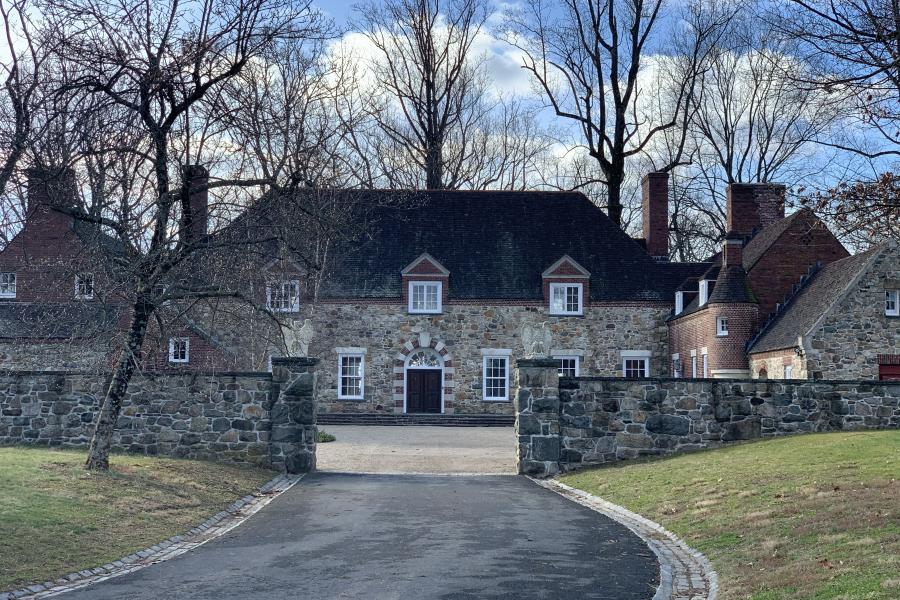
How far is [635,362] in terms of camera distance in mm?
39531

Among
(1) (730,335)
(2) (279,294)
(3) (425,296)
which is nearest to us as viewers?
(2) (279,294)

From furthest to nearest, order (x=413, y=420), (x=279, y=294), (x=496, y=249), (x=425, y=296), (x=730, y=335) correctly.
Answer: (x=496, y=249) < (x=425, y=296) < (x=413, y=420) < (x=730, y=335) < (x=279, y=294)

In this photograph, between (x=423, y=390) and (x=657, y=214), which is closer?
(x=423, y=390)

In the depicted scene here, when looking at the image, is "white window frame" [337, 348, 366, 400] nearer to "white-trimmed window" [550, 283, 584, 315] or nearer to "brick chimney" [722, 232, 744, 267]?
"white-trimmed window" [550, 283, 584, 315]

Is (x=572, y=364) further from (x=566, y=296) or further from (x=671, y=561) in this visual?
(x=671, y=561)

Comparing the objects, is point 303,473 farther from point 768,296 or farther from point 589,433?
point 768,296

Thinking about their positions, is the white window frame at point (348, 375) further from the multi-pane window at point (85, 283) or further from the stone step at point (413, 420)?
the multi-pane window at point (85, 283)

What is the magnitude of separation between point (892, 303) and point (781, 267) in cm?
480

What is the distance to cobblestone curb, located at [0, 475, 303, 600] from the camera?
9414 millimetres

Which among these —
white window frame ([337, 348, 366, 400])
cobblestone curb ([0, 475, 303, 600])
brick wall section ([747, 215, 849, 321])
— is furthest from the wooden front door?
cobblestone curb ([0, 475, 303, 600])

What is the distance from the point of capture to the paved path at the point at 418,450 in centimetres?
2208

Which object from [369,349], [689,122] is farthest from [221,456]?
[689,122]

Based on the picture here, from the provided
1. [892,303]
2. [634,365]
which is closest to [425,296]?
[634,365]

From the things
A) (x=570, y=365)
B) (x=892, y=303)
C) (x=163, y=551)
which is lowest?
(x=163, y=551)
